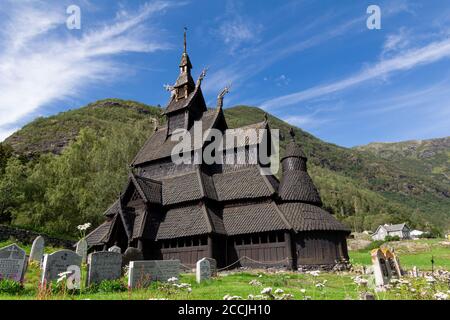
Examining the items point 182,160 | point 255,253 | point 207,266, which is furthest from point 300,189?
point 207,266

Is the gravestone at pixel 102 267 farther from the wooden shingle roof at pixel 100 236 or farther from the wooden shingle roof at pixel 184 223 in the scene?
the wooden shingle roof at pixel 100 236

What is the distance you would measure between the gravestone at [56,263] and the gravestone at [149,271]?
8.55 feet

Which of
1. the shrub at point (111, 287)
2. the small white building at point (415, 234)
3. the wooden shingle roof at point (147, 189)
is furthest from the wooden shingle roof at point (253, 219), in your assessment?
the small white building at point (415, 234)

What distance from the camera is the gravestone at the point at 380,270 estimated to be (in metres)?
10.2

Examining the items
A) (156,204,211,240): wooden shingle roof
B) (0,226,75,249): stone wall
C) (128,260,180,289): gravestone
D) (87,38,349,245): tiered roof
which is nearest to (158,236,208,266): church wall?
(156,204,211,240): wooden shingle roof

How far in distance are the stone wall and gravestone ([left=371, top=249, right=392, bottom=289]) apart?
2884 centimetres

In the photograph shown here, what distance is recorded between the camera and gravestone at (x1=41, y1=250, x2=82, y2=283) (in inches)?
547

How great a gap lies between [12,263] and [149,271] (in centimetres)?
559

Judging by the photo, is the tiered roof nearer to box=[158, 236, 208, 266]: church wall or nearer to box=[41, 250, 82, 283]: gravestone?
box=[158, 236, 208, 266]: church wall
